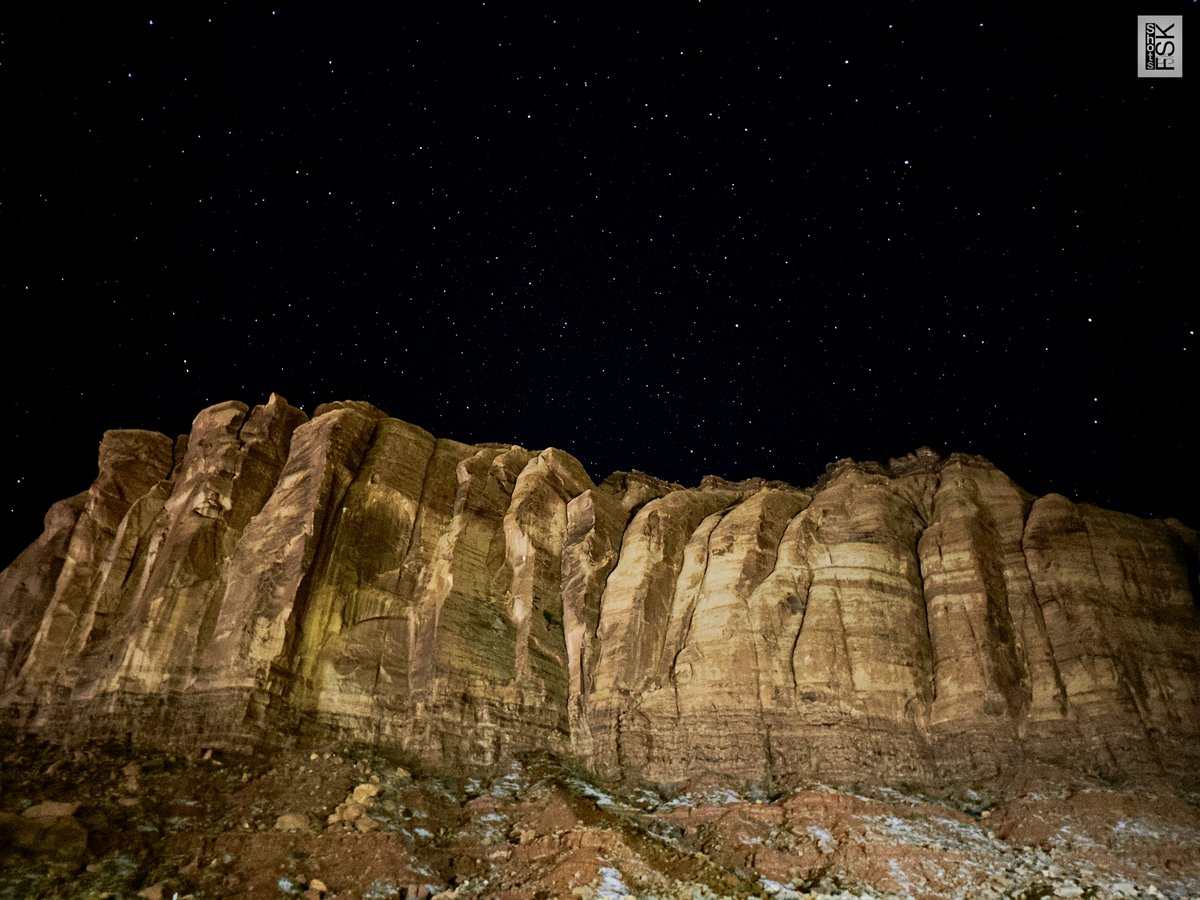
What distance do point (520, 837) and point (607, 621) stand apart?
1123 centimetres

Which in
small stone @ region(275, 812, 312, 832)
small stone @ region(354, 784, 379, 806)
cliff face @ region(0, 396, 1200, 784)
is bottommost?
small stone @ region(275, 812, 312, 832)

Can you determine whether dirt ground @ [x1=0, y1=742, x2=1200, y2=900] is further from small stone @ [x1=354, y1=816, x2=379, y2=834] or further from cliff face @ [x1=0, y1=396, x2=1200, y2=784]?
cliff face @ [x1=0, y1=396, x2=1200, y2=784]

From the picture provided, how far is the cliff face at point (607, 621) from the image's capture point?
2344 cm

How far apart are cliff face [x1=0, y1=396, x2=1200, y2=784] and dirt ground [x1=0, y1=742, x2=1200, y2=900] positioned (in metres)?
2.23

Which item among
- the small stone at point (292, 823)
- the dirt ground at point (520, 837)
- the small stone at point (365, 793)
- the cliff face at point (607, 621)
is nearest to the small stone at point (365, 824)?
the dirt ground at point (520, 837)

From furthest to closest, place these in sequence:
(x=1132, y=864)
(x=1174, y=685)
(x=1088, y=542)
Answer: (x=1088, y=542), (x=1174, y=685), (x=1132, y=864)

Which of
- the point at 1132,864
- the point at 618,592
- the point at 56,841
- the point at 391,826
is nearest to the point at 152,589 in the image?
the point at 56,841

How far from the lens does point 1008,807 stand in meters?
19.9

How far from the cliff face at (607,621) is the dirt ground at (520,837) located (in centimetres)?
223

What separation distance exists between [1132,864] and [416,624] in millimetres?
23685

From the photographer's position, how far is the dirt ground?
50.2 ft

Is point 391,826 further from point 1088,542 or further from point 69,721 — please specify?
point 1088,542

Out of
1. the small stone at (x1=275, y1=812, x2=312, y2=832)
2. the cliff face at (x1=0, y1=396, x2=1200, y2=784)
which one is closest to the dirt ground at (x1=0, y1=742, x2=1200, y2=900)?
the small stone at (x1=275, y1=812, x2=312, y2=832)

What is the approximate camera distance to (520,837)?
62.8ft
